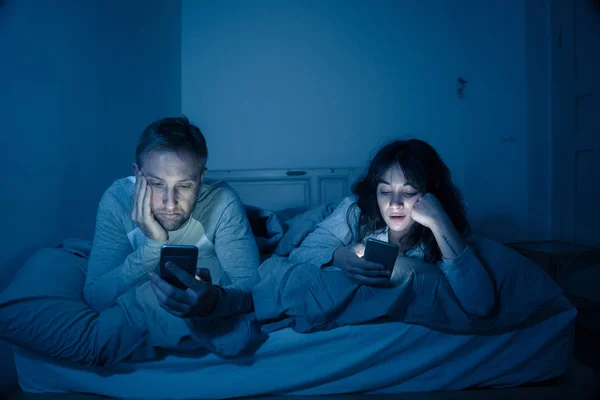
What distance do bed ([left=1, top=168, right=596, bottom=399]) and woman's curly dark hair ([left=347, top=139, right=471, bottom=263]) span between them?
1.08ft

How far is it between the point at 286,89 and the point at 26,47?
1.61 metres

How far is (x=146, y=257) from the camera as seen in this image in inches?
40.9

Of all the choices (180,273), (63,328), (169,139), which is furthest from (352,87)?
(63,328)

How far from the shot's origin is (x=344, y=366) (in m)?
1.06

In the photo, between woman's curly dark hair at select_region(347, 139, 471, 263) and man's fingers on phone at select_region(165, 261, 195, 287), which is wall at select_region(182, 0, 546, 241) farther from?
man's fingers on phone at select_region(165, 261, 195, 287)

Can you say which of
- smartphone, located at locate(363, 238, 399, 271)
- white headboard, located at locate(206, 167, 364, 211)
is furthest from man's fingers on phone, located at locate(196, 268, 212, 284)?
white headboard, located at locate(206, 167, 364, 211)

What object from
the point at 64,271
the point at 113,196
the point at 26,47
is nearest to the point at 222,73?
the point at 26,47

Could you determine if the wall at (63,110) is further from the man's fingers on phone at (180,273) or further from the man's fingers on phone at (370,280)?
the man's fingers on phone at (370,280)

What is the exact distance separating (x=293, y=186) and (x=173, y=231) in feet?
4.61

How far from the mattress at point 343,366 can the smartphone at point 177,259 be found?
28cm

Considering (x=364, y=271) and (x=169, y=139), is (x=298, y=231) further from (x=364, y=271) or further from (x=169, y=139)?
(x=169, y=139)

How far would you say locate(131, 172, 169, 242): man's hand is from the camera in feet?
3.28

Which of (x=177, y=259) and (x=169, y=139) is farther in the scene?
(x=169, y=139)

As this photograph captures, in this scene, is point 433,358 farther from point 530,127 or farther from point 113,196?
point 530,127
